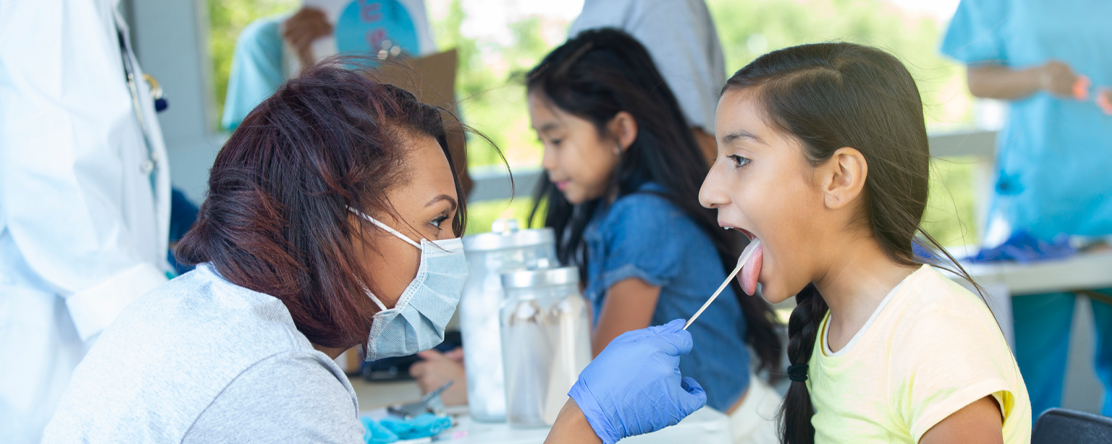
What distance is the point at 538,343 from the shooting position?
3.44ft

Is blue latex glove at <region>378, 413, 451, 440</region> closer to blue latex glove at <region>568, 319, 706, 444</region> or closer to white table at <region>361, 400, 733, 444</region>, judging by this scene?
white table at <region>361, 400, 733, 444</region>

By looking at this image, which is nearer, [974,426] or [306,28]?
[974,426]

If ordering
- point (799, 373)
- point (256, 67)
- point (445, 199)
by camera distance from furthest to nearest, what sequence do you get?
point (256, 67) → point (799, 373) → point (445, 199)

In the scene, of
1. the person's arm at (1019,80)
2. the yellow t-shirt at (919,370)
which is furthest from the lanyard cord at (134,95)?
the person's arm at (1019,80)

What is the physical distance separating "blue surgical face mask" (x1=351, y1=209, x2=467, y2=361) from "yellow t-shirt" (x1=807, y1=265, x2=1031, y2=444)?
47 cm

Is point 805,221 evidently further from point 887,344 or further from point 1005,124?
point 1005,124

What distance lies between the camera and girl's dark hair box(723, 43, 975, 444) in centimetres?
90

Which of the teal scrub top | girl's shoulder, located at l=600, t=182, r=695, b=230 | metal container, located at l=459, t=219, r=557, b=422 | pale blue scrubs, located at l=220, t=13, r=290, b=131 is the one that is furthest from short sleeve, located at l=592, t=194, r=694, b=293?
pale blue scrubs, located at l=220, t=13, r=290, b=131

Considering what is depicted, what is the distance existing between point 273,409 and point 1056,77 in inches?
89.3

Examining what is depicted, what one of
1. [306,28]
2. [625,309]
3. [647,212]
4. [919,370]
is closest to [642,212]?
[647,212]

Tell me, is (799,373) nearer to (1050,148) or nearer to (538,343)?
(538,343)

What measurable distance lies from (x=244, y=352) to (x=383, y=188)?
0.23 m

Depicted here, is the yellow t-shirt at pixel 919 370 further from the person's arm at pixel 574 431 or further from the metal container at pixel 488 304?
the metal container at pixel 488 304

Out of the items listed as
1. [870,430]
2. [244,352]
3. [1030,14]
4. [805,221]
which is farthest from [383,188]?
[1030,14]
